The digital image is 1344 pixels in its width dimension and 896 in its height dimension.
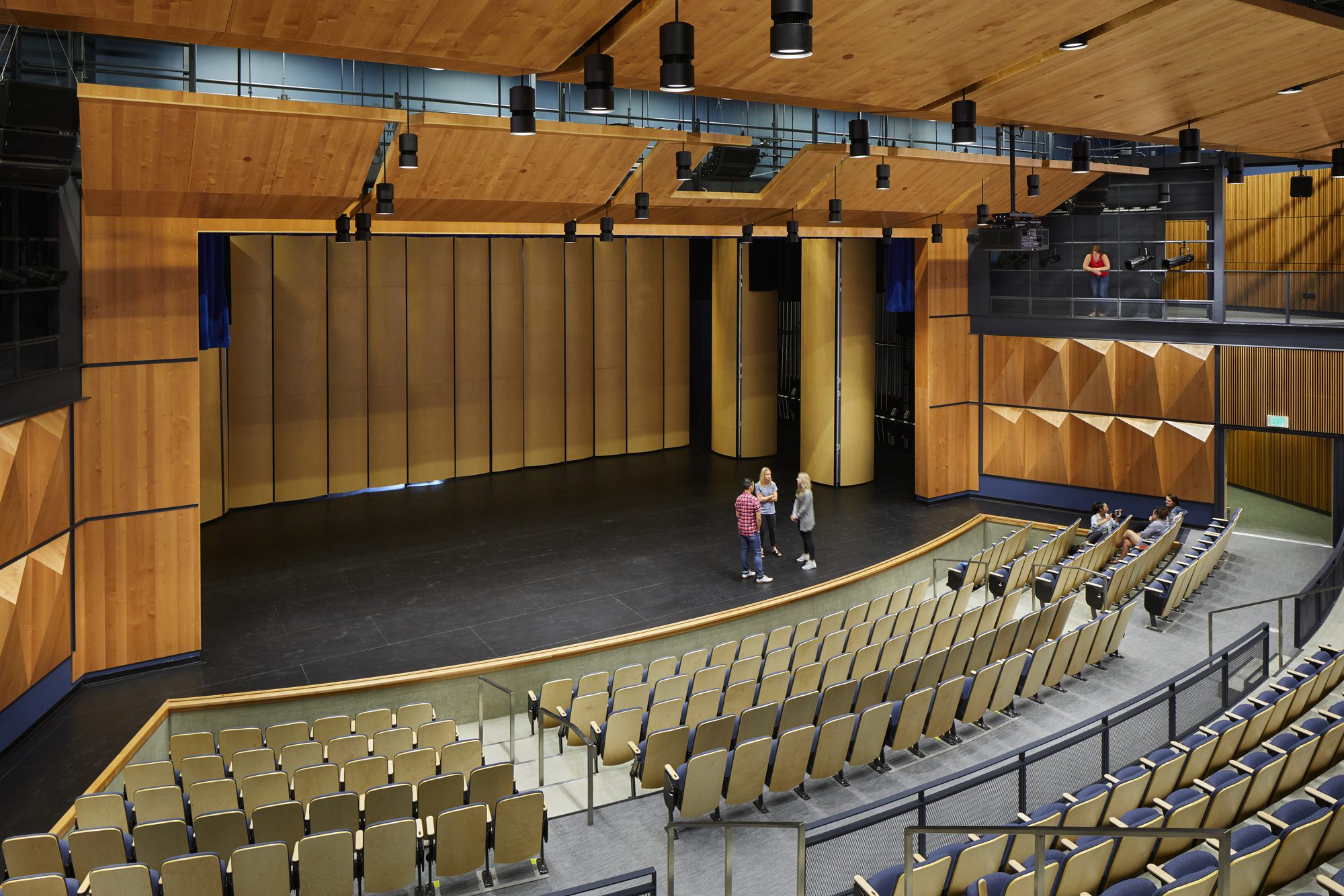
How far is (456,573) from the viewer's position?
11930mm

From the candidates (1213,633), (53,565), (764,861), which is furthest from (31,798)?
(1213,633)

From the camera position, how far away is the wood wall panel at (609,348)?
59.6 ft

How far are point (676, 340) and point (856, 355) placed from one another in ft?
13.9

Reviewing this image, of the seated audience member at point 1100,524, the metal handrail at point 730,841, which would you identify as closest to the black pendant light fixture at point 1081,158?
the seated audience member at point 1100,524

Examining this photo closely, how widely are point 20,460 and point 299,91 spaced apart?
4888 millimetres

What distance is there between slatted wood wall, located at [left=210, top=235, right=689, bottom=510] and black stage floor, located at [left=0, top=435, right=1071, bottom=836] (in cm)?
64

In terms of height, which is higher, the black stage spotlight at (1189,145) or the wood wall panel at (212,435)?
the black stage spotlight at (1189,145)

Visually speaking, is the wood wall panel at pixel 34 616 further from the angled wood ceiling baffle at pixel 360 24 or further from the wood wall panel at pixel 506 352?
the wood wall panel at pixel 506 352

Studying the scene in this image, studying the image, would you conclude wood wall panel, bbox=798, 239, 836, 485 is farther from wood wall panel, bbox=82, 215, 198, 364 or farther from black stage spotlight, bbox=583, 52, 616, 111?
black stage spotlight, bbox=583, 52, 616, 111

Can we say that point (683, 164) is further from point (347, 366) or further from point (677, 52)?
point (347, 366)

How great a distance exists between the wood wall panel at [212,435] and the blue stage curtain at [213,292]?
2.11m

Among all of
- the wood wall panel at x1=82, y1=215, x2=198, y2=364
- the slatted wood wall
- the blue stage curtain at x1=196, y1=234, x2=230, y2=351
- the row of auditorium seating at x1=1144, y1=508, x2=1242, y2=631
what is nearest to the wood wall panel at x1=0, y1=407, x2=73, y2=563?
the wood wall panel at x1=82, y1=215, x2=198, y2=364

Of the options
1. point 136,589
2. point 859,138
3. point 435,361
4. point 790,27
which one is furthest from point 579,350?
point 790,27

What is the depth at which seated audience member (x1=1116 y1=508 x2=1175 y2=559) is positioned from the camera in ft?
40.2
